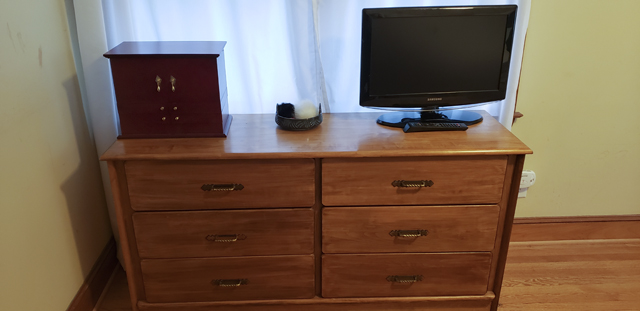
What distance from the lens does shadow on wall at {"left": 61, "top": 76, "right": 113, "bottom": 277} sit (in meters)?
1.57

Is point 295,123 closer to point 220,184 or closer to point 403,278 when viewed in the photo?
point 220,184

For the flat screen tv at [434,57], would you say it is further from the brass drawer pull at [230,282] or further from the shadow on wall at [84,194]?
the shadow on wall at [84,194]

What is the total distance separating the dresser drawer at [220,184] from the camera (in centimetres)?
138

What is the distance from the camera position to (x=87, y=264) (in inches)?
65.9

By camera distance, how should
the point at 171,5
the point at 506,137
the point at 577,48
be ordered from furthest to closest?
the point at 577,48 → the point at 171,5 → the point at 506,137

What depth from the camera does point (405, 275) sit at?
157 cm

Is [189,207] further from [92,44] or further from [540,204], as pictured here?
[540,204]

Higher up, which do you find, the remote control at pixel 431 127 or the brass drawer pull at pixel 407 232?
the remote control at pixel 431 127

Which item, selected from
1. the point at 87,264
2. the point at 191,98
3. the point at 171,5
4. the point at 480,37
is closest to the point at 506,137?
the point at 480,37

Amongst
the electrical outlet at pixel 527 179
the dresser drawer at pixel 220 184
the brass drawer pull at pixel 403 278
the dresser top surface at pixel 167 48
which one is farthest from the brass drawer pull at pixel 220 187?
the electrical outlet at pixel 527 179

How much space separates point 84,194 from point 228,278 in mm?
616

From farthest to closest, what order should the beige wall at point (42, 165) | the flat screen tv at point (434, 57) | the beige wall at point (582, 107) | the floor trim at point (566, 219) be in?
the floor trim at point (566, 219)
the beige wall at point (582, 107)
the flat screen tv at point (434, 57)
the beige wall at point (42, 165)

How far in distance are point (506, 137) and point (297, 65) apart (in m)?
0.78

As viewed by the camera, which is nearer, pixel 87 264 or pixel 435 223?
pixel 435 223
